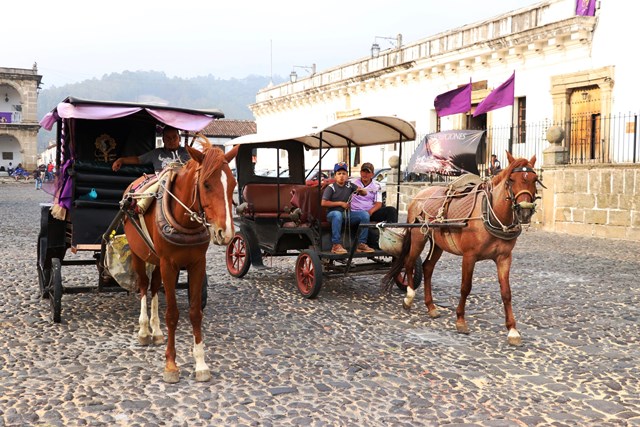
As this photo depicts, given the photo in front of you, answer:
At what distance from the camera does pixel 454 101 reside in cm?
1652

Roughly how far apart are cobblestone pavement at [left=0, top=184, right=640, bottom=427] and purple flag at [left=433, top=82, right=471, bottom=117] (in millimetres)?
8116

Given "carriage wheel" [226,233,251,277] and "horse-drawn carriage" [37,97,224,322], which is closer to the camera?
"horse-drawn carriage" [37,97,224,322]

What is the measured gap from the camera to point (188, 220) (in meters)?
4.95

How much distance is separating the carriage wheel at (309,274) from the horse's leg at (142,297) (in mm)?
2332

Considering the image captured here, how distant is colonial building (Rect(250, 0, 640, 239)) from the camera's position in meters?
15.3

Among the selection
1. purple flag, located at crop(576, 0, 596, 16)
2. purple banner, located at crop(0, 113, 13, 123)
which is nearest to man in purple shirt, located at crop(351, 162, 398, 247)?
purple flag, located at crop(576, 0, 596, 16)

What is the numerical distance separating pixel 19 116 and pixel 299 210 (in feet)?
187

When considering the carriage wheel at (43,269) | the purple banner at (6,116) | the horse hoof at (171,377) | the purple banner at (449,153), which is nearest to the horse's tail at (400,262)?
the horse hoof at (171,377)

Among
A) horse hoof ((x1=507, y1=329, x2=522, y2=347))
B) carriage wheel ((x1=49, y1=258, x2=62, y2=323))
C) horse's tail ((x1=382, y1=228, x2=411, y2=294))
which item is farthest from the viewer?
horse's tail ((x1=382, y1=228, x2=411, y2=294))

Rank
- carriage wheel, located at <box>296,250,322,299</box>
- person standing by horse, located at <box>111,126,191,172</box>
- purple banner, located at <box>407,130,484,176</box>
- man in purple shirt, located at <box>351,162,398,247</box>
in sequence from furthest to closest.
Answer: purple banner, located at <box>407,130,484,176</box>, man in purple shirt, located at <box>351,162,398,247</box>, carriage wheel, located at <box>296,250,322,299</box>, person standing by horse, located at <box>111,126,191,172</box>

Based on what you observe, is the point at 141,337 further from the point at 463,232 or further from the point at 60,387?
the point at 463,232

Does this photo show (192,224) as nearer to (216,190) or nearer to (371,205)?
(216,190)

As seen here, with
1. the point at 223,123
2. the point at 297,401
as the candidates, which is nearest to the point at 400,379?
the point at 297,401

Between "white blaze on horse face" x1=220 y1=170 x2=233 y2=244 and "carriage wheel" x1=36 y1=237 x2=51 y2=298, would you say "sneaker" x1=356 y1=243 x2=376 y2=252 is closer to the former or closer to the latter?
"carriage wheel" x1=36 y1=237 x2=51 y2=298
